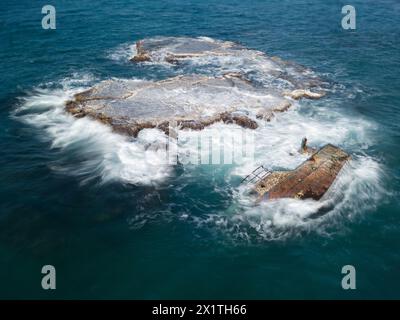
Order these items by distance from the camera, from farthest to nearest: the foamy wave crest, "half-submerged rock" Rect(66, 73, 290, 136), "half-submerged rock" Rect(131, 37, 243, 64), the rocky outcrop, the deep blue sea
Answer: "half-submerged rock" Rect(131, 37, 243, 64)
"half-submerged rock" Rect(66, 73, 290, 136)
the rocky outcrop
the foamy wave crest
the deep blue sea

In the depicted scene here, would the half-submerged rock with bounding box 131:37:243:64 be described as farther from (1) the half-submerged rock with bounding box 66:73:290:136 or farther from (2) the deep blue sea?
(1) the half-submerged rock with bounding box 66:73:290:136

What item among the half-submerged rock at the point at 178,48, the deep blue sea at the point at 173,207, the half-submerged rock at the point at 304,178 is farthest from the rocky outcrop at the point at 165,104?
the half-submerged rock at the point at 178,48

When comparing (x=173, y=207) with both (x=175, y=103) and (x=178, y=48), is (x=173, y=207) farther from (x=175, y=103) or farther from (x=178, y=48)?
(x=178, y=48)

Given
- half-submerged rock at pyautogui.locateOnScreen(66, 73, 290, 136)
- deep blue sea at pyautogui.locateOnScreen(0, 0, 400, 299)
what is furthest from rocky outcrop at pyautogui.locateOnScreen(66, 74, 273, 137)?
deep blue sea at pyautogui.locateOnScreen(0, 0, 400, 299)

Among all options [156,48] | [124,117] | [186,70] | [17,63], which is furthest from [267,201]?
[17,63]

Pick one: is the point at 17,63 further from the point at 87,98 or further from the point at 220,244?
the point at 220,244

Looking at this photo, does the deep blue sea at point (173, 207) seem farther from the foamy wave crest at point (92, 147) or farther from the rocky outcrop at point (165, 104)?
the rocky outcrop at point (165, 104)
